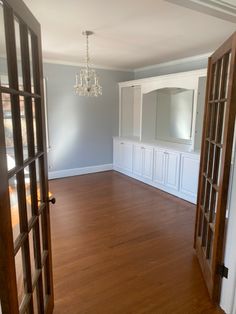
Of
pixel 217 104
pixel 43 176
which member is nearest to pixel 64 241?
pixel 43 176

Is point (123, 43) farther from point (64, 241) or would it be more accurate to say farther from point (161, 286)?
point (161, 286)

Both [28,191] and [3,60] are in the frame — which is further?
[28,191]

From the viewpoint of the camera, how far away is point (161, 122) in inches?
207

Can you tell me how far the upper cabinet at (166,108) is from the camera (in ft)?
13.1

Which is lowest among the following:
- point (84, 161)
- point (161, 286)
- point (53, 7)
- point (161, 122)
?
point (161, 286)

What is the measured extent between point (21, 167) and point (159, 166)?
12.0 feet

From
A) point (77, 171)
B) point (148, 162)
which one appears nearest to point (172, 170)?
point (148, 162)

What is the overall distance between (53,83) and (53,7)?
108 inches

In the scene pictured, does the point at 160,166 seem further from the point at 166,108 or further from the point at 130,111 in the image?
the point at 130,111

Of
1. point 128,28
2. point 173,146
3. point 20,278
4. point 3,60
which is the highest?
point 128,28

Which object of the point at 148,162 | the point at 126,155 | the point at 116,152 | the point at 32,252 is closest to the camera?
the point at 32,252

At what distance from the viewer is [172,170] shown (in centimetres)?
429

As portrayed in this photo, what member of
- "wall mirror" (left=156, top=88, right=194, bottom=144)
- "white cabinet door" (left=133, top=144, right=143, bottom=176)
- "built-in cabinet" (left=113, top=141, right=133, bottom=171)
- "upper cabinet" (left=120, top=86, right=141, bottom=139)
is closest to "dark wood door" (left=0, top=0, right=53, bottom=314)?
"wall mirror" (left=156, top=88, right=194, bottom=144)

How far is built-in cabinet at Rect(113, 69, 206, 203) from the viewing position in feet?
13.0
